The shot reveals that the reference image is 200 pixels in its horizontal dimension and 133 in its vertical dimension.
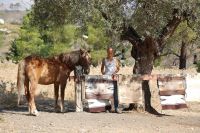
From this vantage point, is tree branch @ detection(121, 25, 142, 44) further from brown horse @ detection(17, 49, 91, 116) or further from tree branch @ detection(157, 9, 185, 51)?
brown horse @ detection(17, 49, 91, 116)

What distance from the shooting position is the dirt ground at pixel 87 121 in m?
12.9

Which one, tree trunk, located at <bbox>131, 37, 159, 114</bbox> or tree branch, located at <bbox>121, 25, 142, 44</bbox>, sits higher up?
tree branch, located at <bbox>121, 25, 142, 44</bbox>

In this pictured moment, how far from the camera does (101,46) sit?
176ft

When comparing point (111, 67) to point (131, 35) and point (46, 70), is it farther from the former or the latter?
point (46, 70)

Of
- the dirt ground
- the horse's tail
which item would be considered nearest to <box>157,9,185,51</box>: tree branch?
the dirt ground

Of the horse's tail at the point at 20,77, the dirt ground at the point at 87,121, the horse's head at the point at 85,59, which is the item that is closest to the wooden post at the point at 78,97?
the dirt ground at the point at 87,121

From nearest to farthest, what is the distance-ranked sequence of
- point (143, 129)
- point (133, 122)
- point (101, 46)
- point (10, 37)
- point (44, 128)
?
point (44, 128), point (143, 129), point (133, 122), point (101, 46), point (10, 37)

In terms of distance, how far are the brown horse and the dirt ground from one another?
75cm

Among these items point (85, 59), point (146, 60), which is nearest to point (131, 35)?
point (146, 60)

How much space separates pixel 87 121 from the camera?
47.6ft

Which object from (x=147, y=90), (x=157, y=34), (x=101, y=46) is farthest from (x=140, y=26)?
(x=101, y=46)

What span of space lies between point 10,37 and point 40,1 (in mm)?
81007

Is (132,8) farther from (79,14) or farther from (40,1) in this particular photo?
(40,1)

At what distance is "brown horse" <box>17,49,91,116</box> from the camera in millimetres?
15586
